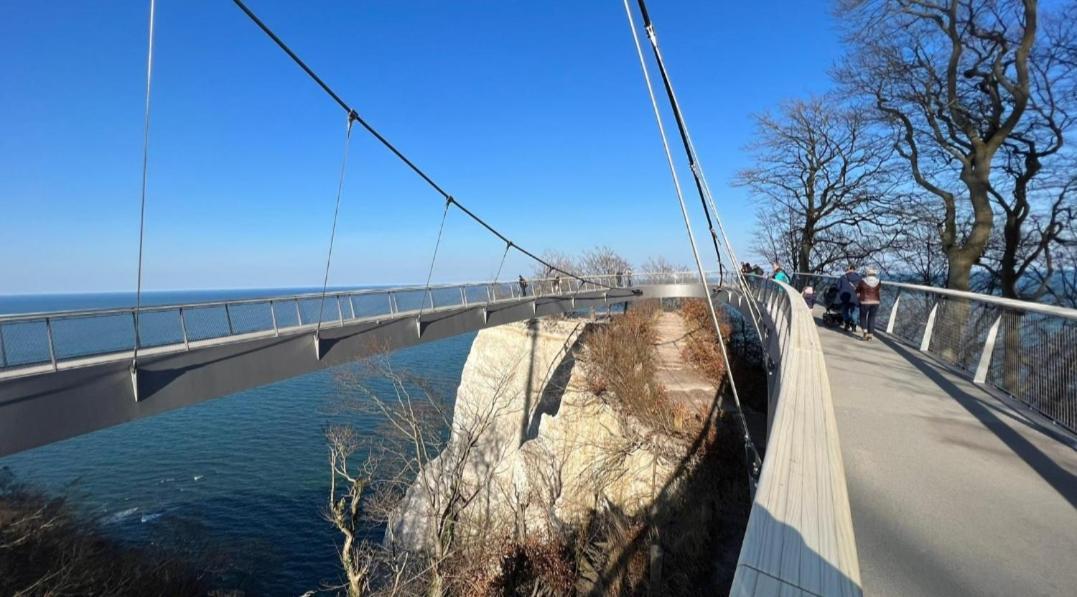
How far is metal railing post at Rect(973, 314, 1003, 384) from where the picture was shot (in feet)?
18.8

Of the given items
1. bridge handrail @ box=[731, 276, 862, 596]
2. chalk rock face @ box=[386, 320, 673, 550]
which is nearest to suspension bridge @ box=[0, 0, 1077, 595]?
bridge handrail @ box=[731, 276, 862, 596]

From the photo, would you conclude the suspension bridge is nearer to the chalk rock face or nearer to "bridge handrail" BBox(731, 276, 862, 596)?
"bridge handrail" BBox(731, 276, 862, 596)

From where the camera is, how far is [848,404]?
4.93m

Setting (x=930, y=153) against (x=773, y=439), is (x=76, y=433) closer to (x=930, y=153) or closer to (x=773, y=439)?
(x=773, y=439)

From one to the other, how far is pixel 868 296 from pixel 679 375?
7.13 metres

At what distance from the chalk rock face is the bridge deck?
701 centimetres

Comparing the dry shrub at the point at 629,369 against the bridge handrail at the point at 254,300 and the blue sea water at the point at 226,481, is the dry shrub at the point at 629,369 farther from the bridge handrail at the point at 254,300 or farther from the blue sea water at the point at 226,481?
the blue sea water at the point at 226,481

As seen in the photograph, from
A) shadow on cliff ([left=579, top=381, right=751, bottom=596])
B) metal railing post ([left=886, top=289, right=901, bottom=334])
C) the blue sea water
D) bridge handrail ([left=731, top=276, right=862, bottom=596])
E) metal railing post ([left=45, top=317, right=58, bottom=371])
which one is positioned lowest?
the blue sea water

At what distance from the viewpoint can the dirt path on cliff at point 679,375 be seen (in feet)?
42.2

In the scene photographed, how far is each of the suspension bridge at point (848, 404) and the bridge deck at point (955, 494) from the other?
13 millimetres

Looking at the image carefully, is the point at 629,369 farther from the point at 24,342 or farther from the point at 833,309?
the point at 24,342

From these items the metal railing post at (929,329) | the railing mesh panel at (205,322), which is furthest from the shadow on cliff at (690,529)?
the railing mesh panel at (205,322)

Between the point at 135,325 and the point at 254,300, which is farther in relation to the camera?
the point at 254,300

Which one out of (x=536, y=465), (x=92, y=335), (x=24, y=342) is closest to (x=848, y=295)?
(x=536, y=465)
